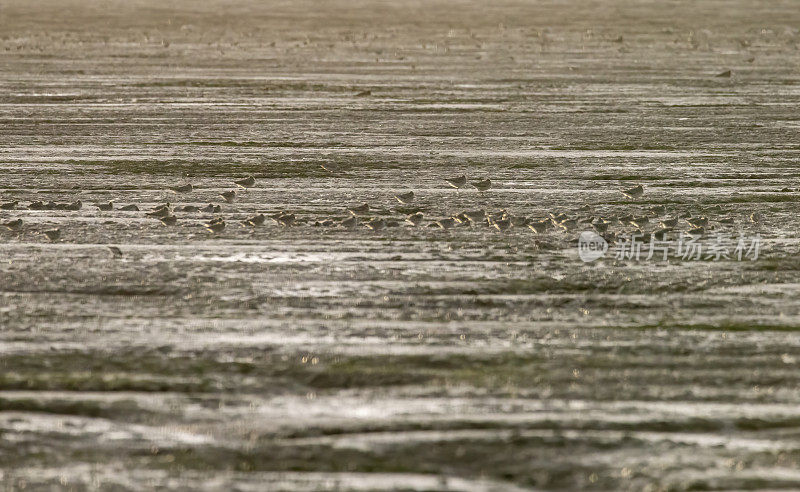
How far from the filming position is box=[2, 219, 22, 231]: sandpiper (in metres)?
1.58

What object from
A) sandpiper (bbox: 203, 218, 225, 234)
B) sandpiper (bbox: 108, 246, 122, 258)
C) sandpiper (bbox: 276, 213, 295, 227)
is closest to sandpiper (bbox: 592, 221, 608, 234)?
sandpiper (bbox: 276, 213, 295, 227)

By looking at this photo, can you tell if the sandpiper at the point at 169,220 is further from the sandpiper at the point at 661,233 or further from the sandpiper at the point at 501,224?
the sandpiper at the point at 661,233

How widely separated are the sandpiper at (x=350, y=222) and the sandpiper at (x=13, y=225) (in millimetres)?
555

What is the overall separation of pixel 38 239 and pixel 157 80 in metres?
1.87

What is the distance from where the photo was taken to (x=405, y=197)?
178cm

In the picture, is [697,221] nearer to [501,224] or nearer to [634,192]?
[634,192]

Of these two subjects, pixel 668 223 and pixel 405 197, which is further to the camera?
pixel 405 197

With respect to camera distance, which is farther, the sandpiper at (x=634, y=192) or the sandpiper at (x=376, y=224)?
the sandpiper at (x=634, y=192)

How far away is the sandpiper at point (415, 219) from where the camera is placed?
162cm

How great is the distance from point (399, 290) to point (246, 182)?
0.69 meters

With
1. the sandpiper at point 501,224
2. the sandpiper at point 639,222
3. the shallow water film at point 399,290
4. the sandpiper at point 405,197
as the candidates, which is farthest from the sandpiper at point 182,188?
the sandpiper at point 639,222

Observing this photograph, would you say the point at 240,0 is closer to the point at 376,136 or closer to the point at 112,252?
the point at 376,136

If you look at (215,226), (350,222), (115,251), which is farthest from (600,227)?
(115,251)

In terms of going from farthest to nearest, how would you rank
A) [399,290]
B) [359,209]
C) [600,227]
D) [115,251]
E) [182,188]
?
[182,188] → [359,209] → [600,227] → [115,251] → [399,290]
